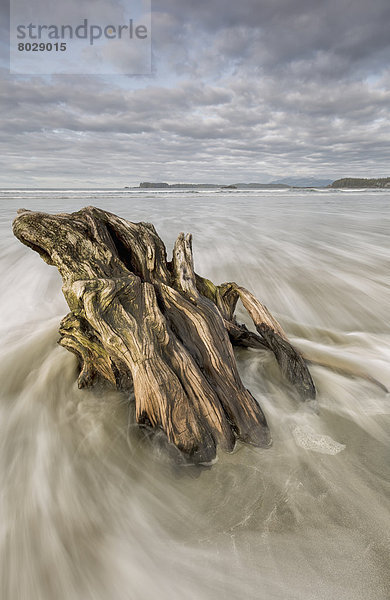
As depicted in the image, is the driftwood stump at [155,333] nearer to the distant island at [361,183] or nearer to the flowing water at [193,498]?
the flowing water at [193,498]

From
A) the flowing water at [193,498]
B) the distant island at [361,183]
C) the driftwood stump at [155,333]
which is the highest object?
the distant island at [361,183]

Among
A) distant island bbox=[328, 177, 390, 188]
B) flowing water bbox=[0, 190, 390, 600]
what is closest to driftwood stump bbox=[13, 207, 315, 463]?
flowing water bbox=[0, 190, 390, 600]

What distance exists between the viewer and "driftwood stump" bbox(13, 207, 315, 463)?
2328 millimetres

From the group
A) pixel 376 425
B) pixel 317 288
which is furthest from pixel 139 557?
pixel 317 288

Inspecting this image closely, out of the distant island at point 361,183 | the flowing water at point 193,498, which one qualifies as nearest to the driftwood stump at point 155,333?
the flowing water at point 193,498

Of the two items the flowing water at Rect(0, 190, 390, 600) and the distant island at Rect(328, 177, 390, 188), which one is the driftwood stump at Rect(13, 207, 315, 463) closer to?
the flowing water at Rect(0, 190, 390, 600)

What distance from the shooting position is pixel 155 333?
2508mm

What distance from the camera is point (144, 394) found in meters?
2.33

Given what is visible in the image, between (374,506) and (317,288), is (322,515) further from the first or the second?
(317,288)

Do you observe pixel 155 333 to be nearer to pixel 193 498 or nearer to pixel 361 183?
pixel 193 498

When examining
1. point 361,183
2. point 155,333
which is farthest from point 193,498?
point 361,183

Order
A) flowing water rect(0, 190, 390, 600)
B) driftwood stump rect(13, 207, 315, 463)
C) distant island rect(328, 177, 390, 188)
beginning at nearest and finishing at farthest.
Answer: flowing water rect(0, 190, 390, 600) < driftwood stump rect(13, 207, 315, 463) < distant island rect(328, 177, 390, 188)

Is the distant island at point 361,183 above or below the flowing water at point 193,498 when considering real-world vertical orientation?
above

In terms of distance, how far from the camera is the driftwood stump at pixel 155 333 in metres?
2.33
